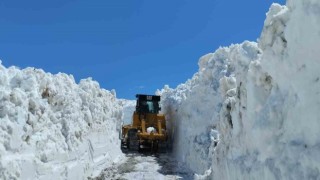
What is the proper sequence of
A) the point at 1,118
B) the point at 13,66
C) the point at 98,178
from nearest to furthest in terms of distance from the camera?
the point at 1,118 < the point at 13,66 < the point at 98,178

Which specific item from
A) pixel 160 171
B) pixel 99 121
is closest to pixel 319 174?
pixel 160 171

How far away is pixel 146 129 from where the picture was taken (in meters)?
20.9

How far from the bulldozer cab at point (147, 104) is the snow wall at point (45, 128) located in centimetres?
723

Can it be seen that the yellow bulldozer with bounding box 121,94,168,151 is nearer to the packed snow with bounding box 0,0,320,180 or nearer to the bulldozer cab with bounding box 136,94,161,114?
the bulldozer cab with bounding box 136,94,161,114

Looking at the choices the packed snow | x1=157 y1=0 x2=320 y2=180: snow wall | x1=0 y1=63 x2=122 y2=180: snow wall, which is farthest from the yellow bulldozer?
x1=157 y1=0 x2=320 y2=180: snow wall

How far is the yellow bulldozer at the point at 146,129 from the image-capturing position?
20.1 m

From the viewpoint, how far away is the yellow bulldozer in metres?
20.1

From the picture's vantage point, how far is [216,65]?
16.7 m

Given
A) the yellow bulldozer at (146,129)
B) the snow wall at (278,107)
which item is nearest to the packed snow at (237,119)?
the snow wall at (278,107)

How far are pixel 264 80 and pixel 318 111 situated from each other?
1.72 m

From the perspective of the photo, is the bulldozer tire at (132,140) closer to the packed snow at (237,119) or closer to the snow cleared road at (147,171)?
the snow cleared road at (147,171)

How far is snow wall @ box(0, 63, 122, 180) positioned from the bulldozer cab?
7230 mm

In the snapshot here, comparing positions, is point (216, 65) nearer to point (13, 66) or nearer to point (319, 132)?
point (13, 66)

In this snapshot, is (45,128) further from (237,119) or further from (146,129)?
(146,129)
